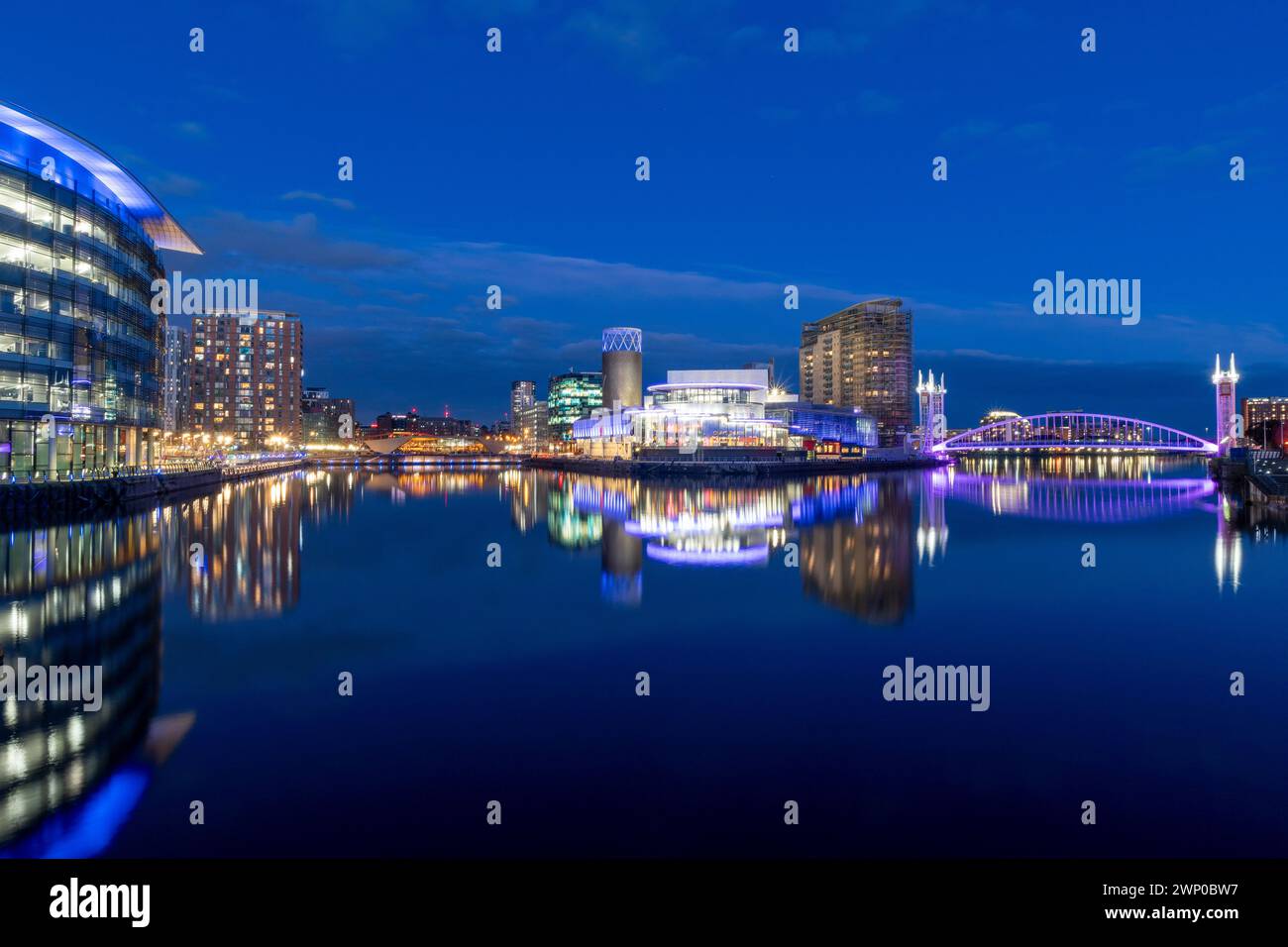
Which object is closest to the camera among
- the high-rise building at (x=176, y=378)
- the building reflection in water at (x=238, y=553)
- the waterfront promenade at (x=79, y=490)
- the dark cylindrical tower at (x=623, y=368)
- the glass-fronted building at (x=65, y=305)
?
the building reflection in water at (x=238, y=553)

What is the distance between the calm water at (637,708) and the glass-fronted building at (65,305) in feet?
74.8

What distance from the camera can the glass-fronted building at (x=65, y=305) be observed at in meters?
44.6

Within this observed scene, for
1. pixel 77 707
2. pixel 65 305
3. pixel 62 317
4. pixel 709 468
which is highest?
pixel 65 305

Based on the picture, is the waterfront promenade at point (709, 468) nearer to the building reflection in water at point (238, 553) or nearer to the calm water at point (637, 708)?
the building reflection in water at point (238, 553)

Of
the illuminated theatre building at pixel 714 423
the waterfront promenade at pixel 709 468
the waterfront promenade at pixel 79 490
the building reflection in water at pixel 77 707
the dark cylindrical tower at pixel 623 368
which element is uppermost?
the dark cylindrical tower at pixel 623 368

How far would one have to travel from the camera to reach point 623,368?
16362 centimetres

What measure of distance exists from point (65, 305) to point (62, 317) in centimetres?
81

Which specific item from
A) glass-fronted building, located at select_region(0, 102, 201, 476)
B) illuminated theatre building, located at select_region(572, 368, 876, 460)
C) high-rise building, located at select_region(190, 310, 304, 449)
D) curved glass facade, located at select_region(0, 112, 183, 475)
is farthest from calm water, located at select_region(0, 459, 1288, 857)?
high-rise building, located at select_region(190, 310, 304, 449)

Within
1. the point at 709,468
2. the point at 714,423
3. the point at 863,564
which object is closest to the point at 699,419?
the point at 714,423

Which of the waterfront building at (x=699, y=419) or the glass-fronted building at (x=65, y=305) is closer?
the glass-fronted building at (x=65, y=305)
